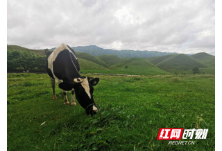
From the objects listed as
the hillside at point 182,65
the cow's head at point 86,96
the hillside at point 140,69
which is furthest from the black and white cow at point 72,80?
the hillside at point 182,65

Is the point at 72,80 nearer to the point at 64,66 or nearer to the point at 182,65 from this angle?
the point at 64,66

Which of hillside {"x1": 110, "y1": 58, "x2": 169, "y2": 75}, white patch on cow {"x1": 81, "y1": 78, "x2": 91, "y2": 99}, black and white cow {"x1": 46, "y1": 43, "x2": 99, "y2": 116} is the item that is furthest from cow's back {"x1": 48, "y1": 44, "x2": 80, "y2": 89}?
hillside {"x1": 110, "y1": 58, "x2": 169, "y2": 75}

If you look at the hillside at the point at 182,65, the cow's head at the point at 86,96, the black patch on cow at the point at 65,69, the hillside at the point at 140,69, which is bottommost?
the cow's head at the point at 86,96

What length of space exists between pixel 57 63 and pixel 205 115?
11.4 metres

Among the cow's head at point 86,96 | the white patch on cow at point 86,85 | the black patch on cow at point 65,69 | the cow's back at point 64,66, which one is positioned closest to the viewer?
the cow's head at point 86,96

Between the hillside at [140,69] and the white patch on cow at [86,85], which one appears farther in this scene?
the hillside at [140,69]

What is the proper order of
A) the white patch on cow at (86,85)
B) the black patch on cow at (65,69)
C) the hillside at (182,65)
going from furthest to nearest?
1. the hillside at (182,65)
2. the black patch on cow at (65,69)
3. the white patch on cow at (86,85)

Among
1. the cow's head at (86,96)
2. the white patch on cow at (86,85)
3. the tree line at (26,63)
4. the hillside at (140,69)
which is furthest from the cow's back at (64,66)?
the tree line at (26,63)

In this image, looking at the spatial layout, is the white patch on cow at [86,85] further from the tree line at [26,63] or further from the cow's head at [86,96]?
the tree line at [26,63]

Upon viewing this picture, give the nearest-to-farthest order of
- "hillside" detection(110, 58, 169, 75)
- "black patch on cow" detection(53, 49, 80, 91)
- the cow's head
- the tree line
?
the cow's head
"black patch on cow" detection(53, 49, 80, 91)
the tree line
"hillside" detection(110, 58, 169, 75)

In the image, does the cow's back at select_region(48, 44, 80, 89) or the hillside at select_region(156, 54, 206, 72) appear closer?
the cow's back at select_region(48, 44, 80, 89)

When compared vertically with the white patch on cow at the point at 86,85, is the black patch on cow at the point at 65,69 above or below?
above

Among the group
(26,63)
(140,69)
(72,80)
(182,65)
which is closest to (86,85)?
(72,80)

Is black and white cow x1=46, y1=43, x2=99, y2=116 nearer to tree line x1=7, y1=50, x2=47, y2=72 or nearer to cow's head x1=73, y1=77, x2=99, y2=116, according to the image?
cow's head x1=73, y1=77, x2=99, y2=116
